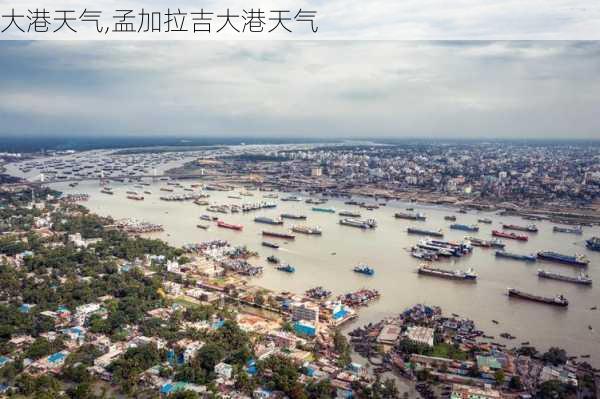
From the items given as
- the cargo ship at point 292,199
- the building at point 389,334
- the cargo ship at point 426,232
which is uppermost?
the cargo ship at point 292,199

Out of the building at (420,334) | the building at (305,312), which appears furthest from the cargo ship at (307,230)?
the building at (420,334)

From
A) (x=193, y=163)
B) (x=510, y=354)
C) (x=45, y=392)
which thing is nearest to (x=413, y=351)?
(x=510, y=354)

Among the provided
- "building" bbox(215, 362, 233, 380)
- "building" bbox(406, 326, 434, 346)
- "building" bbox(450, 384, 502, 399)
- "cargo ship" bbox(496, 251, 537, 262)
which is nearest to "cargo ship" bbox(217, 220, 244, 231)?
"cargo ship" bbox(496, 251, 537, 262)

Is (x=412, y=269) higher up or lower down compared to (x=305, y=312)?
lower down

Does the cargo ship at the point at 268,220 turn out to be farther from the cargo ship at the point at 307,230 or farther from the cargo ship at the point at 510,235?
the cargo ship at the point at 510,235

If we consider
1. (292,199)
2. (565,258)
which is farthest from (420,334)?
(292,199)

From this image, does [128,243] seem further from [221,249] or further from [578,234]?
[578,234]

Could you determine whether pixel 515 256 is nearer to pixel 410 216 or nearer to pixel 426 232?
pixel 426 232
